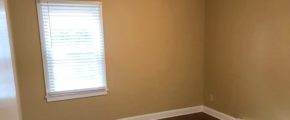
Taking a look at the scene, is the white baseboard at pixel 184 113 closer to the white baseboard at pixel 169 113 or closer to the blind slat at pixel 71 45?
the white baseboard at pixel 169 113

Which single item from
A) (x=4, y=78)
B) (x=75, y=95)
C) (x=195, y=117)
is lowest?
(x=195, y=117)

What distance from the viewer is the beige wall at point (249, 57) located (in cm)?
262

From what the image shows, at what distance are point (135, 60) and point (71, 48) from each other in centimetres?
95

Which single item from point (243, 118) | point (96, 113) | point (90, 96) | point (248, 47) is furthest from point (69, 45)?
point (243, 118)

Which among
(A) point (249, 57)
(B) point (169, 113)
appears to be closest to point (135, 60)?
(B) point (169, 113)

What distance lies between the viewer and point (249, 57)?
3027 millimetres

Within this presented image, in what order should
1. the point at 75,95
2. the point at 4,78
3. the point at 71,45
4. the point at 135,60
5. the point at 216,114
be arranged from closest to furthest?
the point at 4,78
the point at 71,45
the point at 75,95
the point at 135,60
the point at 216,114

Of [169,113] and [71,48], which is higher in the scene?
[71,48]

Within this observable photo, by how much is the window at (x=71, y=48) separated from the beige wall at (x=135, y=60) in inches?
3.8

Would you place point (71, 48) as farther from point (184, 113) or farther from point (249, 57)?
point (249, 57)

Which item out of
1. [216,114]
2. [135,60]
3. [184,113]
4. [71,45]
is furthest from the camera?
[184,113]

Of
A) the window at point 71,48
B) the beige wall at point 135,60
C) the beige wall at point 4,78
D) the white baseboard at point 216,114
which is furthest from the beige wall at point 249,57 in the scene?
the beige wall at point 4,78

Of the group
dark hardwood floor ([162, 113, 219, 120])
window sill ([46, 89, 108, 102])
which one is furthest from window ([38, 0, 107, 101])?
dark hardwood floor ([162, 113, 219, 120])

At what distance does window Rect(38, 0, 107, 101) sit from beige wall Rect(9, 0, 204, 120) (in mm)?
97
